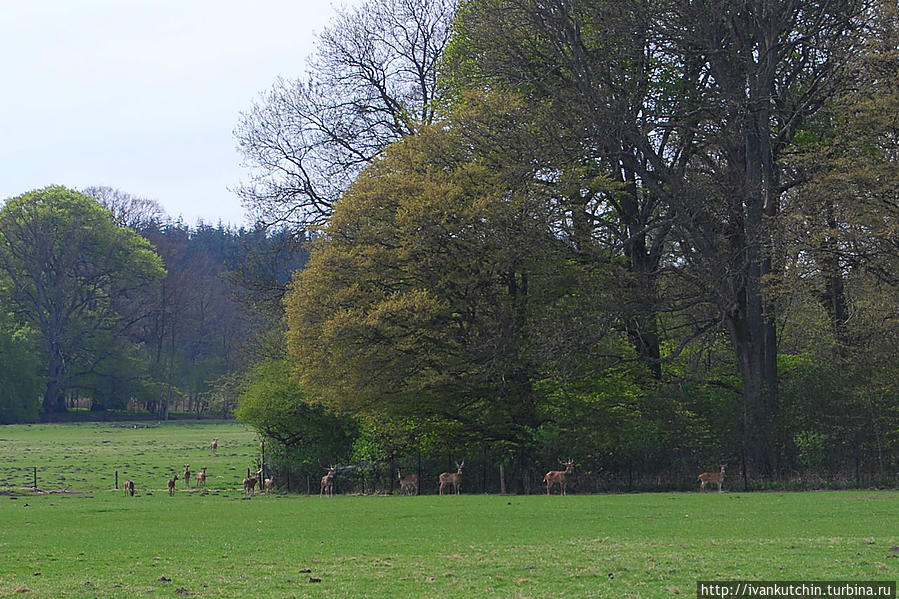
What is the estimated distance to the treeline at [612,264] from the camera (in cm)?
3041

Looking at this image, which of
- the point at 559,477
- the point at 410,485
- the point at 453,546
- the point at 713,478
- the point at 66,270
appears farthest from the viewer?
the point at 66,270

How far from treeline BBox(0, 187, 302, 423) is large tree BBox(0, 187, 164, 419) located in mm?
90

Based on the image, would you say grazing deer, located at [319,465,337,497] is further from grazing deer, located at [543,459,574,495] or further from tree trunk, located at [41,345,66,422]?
tree trunk, located at [41,345,66,422]

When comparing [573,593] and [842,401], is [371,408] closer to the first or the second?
[842,401]

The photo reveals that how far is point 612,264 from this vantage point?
1319 inches

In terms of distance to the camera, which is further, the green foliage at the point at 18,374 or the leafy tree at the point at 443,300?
the green foliage at the point at 18,374

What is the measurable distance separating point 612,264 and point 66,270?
227 ft

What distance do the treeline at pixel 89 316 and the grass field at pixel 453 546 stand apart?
57295 mm

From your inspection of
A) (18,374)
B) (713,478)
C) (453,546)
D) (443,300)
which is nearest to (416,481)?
(443,300)

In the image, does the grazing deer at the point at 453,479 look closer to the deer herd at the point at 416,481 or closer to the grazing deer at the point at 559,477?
the deer herd at the point at 416,481

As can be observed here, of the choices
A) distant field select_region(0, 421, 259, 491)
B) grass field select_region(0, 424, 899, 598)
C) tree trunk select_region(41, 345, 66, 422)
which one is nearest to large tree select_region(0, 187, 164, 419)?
tree trunk select_region(41, 345, 66, 422)

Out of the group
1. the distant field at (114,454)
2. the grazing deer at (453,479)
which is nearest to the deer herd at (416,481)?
the grazing deer at (453,479)

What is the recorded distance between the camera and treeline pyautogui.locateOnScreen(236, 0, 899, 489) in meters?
30.4

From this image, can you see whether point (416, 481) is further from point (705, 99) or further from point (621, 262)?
point (705, 99)
